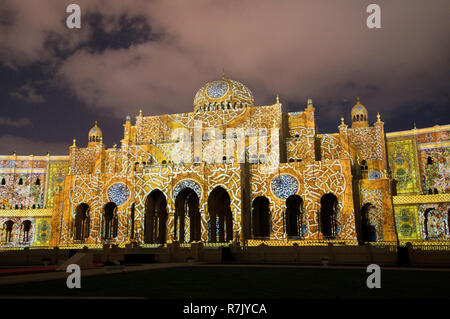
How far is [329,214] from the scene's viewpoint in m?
31.7

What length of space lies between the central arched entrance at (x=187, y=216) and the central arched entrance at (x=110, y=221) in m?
5.90

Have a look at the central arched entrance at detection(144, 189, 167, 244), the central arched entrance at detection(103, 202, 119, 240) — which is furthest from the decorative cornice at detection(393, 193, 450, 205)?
the central arched entrance at detection(103, 202, 119, 240)

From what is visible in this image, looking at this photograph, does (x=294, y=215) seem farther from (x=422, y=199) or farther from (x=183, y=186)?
(x=422, y=199)

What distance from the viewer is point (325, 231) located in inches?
1257

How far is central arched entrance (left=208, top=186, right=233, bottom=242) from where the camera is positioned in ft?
101

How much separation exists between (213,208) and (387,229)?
1258 centimetres

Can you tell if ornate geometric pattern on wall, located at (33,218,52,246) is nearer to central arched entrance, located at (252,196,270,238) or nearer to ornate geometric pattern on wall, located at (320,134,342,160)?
central arched entrance, located at (252,196,270,238)

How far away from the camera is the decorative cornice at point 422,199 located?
29.4 metres

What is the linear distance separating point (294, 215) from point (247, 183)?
5.07m

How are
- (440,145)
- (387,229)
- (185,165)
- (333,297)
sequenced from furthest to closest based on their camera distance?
(440,145)
(185,165)
(387,229)
(333,297)

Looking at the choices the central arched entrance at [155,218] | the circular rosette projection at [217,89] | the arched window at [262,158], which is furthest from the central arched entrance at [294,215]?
the circular rosette projection at [217,89]

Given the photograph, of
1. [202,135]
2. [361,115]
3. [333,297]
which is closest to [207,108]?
[202,135]

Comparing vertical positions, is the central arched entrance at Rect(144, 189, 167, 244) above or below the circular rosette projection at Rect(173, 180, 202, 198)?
below
